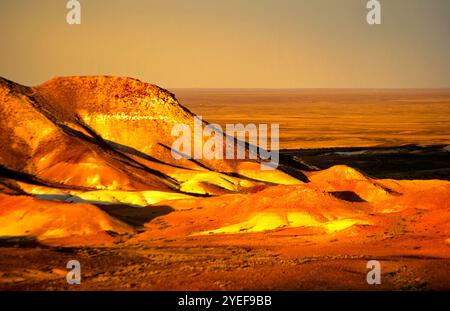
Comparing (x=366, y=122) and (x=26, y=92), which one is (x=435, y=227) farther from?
(x=366, y=122)


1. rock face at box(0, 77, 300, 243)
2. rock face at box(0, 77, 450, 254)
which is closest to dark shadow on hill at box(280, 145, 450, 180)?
rock face at box(0, 77, 450, 254)

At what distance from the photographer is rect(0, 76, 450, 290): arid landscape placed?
29.9 metres

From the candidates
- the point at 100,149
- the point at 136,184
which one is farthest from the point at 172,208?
the point at 100,149

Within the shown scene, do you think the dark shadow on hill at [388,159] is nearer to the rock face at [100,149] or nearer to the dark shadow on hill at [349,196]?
the rock face at [100,149]

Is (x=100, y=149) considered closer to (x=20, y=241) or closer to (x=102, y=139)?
(x=102, y=139)

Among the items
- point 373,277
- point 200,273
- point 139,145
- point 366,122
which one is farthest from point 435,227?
point 366,122

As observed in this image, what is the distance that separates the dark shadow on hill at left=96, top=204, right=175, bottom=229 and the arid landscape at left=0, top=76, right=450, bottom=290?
14cm

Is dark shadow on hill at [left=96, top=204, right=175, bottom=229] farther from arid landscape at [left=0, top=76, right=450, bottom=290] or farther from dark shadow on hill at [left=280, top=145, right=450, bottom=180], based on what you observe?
dark shadow on hill at [left=280, top=145, right=450, bottom=180]

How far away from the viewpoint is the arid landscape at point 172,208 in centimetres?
2992

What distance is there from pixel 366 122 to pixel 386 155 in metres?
70.8

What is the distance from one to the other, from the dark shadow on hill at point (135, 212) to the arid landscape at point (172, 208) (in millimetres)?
138

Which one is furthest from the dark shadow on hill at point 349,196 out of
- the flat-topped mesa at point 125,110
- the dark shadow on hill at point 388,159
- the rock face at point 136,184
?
the dark shadow on hill at point 388,159

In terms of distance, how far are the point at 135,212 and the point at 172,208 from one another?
9.89ft
